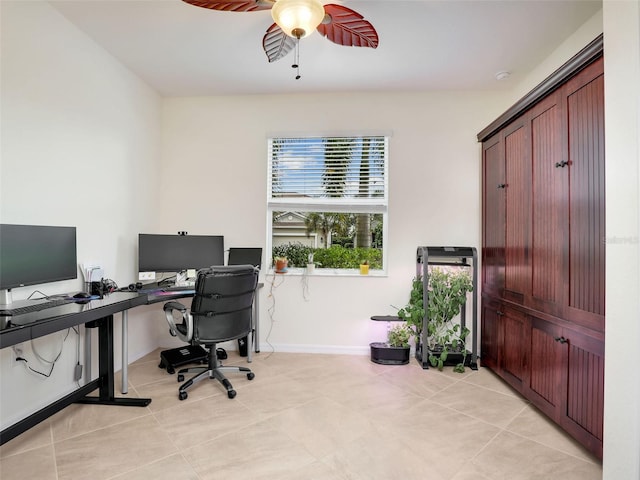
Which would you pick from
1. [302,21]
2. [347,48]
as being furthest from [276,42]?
[347,48]

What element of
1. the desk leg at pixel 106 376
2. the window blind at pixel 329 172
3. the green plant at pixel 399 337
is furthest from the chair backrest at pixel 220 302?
the green plant at pixel 399 337

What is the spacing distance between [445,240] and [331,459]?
8.22ft

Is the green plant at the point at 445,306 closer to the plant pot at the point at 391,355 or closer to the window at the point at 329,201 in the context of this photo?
the plant pot at the point at 391,355

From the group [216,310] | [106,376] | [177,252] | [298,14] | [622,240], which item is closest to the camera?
[622,240]

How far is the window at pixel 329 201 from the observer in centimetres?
386

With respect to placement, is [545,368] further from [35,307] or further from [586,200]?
[35,307]

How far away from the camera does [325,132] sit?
383 centimetres

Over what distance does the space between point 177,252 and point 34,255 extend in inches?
53.3

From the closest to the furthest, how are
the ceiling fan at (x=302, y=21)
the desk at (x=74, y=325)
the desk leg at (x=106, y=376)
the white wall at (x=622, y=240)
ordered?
the white wall at (x=622, y=240), the desk at (x=74, y=325), the ceiling fan at (x=302, y=21), the desk leg at (x=106, y=376)

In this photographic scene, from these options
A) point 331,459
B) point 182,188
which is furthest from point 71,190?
point 331,459

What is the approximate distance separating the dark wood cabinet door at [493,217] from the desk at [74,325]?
3033 mm

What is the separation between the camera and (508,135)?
297 cm

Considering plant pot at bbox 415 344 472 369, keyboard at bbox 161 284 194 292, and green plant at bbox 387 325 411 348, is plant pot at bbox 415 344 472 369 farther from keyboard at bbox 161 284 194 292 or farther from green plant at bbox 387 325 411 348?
keyboard at bbox 161 284 194 292

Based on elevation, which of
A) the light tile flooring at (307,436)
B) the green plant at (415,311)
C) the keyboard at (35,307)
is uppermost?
the keyboard at (35,307)
